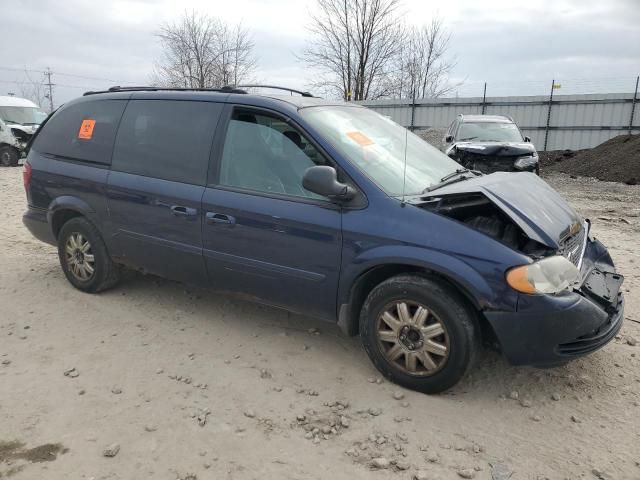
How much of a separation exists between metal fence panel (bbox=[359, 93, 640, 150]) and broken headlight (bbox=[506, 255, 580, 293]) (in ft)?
65.5

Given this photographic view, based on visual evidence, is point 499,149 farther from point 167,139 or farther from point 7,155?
point 7,155

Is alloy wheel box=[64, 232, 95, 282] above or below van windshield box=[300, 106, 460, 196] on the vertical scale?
below

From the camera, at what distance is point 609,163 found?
49.1 ft

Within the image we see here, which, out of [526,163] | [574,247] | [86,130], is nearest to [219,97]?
[86,130]

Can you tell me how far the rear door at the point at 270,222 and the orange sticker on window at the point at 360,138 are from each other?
0.33 m

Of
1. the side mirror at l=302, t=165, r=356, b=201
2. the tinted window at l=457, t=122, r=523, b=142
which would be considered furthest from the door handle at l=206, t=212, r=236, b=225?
the tinted window at l=457, t=122, r=523, b=142

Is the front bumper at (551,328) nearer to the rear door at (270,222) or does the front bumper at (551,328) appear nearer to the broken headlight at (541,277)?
the broken headlight at (541,277)

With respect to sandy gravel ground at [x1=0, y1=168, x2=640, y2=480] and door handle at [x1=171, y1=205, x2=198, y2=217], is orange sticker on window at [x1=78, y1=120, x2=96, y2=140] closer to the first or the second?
door handle at [x1=171, y1=205, x2=198, y2=217]

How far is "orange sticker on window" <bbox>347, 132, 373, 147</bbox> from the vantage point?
3.54 meters

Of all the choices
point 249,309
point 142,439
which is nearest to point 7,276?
point 249,309

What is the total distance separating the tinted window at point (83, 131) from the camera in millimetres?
4418

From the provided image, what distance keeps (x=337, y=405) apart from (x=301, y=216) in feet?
3.93

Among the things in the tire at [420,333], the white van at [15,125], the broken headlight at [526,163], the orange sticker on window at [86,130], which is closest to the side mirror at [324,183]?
the tire at [420,333]

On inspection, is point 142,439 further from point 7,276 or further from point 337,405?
point 7,276
